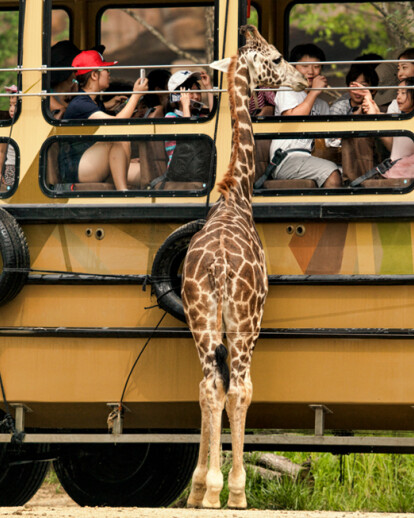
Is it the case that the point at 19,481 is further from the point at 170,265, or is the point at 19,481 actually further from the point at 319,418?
the point at 319,418

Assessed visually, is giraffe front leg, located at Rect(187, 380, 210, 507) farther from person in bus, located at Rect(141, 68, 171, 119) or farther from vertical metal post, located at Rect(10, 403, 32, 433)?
person in bus, located at Rect(141, 68, 171, 119)

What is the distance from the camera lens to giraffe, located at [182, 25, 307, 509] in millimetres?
6387

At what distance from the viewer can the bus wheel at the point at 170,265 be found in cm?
691

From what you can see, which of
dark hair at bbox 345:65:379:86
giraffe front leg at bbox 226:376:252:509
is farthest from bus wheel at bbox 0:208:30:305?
dark hair at bbox 345:65:379:86

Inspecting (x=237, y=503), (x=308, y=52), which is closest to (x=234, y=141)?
(x=308, y=52)

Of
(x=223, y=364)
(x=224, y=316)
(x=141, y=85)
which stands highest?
(x=141, y=85)

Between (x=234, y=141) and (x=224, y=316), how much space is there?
1.05 meters

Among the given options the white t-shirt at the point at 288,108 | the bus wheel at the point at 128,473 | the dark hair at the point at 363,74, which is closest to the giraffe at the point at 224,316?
the white t-shirt at the point at 288,108

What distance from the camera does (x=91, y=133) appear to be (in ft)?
23.8

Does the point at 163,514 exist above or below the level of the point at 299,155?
below

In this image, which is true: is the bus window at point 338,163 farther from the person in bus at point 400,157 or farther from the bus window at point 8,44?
the bus window at point 8,44

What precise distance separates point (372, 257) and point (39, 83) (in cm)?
227

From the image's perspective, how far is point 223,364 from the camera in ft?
21.1

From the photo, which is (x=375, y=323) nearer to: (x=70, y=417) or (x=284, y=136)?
(x=284, y=136)
